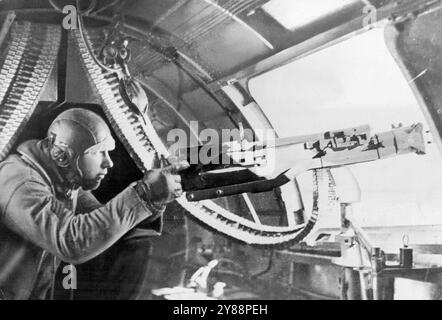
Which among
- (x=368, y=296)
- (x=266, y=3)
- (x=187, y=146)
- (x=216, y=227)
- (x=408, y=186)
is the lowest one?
(x=368, y=296)

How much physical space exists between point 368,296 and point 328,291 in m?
0.16

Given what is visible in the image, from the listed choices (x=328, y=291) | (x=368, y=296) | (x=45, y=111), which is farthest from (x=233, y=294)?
(x=45, y=111)

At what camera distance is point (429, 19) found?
1.98m

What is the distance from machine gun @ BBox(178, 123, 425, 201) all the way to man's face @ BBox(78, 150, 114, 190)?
0.30 m

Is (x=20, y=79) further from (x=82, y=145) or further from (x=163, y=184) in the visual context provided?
(x=163, y=184)

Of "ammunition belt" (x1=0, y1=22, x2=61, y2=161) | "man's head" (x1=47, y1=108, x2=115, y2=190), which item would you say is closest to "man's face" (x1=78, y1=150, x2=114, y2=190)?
"man's head" (x1=47, y1=108, x2=115, y2=190)

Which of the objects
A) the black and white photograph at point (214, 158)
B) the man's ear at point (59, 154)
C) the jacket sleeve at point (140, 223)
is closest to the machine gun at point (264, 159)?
the black and white photograph at point (214, 158)

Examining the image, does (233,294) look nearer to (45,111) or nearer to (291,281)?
(291,281)

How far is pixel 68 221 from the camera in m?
2.03

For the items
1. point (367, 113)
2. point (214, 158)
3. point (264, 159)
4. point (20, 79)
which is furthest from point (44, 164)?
point (367, 113)

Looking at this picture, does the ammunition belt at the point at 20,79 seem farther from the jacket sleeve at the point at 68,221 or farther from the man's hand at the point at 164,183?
the man's hand at the point at 164,183

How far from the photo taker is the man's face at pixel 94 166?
6.79 feet

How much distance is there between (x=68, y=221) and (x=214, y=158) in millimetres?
639

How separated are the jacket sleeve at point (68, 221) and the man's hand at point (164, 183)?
2.0 inches
